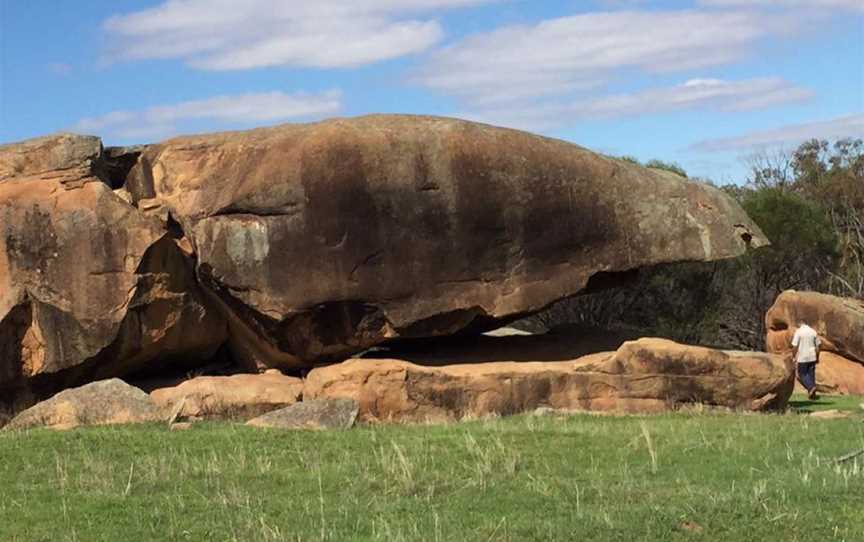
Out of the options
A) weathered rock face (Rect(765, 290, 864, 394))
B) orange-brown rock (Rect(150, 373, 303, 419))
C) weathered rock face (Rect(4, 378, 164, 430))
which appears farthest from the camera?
weathered rock face (Rect(765, 290, 864, 394))

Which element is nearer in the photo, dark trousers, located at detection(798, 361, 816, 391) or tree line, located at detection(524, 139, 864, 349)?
dark trousers, located at detection(798, 361, 816, 391)

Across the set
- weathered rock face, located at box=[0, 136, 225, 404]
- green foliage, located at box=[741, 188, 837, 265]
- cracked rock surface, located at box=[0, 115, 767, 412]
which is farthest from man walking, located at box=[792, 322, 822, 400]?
green foliage, located at box=[741, 188, 837, 265]

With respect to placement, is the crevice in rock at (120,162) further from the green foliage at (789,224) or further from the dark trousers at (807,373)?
the green foliage at (789,224)

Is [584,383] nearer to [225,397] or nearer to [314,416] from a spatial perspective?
[314,416]

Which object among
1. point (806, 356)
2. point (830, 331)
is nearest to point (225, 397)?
point (806, 356)

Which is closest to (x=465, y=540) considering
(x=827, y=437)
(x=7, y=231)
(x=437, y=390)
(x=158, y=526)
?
(x=158, y=526)

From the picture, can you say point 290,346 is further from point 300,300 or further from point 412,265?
point 412,265

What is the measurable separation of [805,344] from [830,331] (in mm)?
3183

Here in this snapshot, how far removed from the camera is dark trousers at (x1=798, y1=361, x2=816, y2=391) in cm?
2275

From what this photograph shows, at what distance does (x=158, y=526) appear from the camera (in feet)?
29.5

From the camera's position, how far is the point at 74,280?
17.5 meters

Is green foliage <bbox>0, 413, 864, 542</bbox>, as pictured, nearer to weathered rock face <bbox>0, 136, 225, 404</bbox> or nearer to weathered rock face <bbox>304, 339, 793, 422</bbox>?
weathered rock face <bbox>304, 339, 793, 422</bbox>

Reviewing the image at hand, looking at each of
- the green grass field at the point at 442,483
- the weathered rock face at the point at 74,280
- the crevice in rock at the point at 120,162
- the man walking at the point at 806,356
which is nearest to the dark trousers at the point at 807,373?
the man walking at the point at 806,356

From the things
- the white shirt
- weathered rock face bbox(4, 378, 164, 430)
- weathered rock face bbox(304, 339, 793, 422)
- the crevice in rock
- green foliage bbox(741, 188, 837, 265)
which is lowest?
the white shirt
